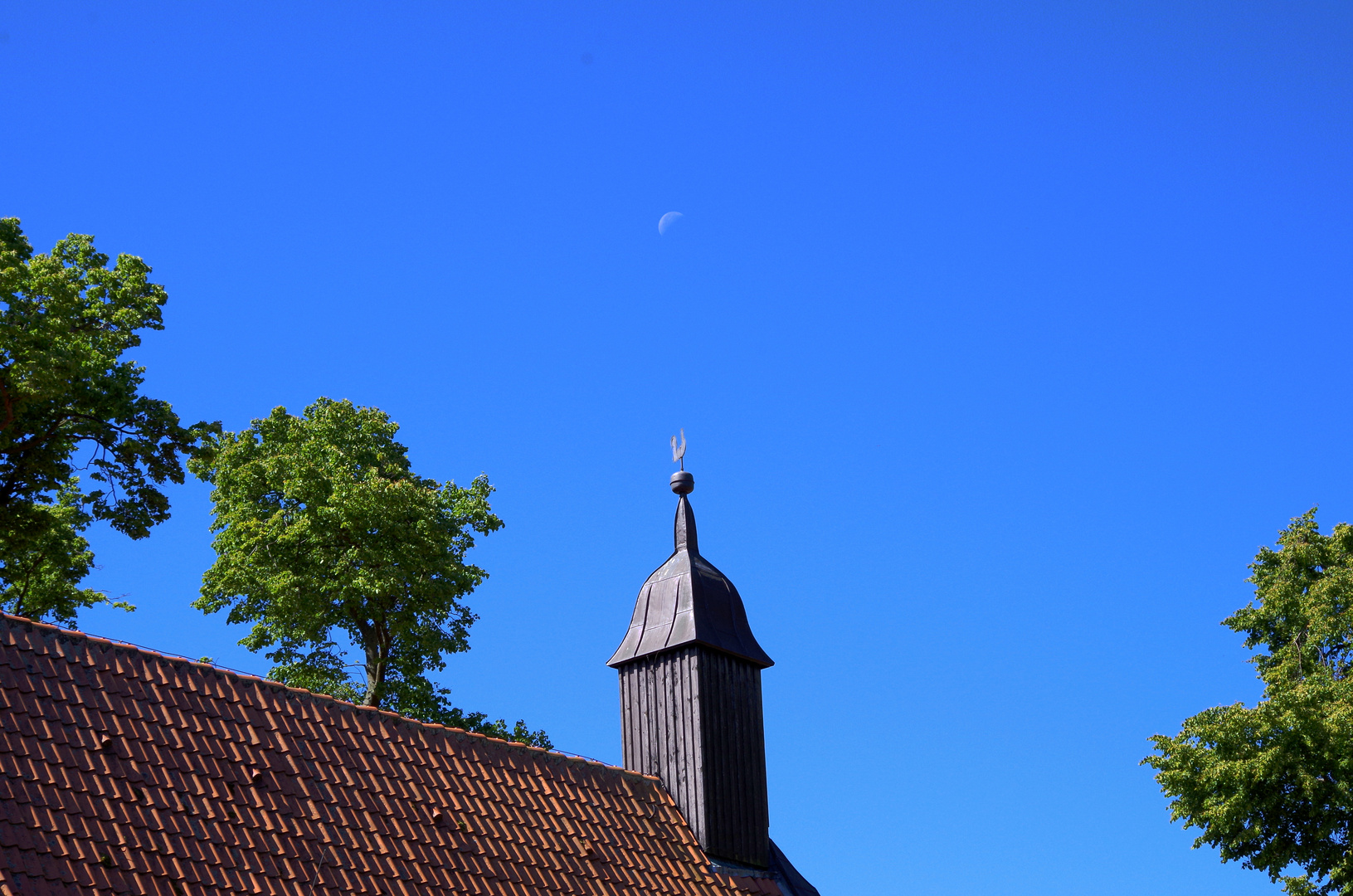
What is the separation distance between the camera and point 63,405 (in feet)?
88.9

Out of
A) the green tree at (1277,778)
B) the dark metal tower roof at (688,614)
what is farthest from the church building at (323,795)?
the green tree at (1277,778)

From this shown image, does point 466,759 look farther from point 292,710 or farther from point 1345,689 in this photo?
point 1345,689

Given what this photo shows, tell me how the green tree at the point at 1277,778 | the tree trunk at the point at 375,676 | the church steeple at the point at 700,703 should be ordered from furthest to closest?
the tree trunk at the point at 375,676 → the green tree at the point at 1277,778 → the church steeple at the point at 700,703

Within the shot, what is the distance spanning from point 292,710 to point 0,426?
1501 centimetres

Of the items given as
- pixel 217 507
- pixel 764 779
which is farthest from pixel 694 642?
pixel 217 507

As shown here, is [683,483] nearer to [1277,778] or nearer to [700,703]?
[700,703]

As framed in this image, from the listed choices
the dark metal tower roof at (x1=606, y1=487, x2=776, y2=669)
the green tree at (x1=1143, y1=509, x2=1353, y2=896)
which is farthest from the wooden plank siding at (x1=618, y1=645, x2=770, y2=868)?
the green tree at (x1=1143, y1=509, x2=1353, y2=896)

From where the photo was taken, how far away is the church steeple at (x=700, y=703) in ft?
57.4

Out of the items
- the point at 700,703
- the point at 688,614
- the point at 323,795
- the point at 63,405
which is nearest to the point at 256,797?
the point at 323,795

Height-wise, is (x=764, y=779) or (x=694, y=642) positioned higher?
(x=694, y=642)

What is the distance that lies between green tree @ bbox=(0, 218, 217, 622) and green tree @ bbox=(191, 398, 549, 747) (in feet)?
5.38

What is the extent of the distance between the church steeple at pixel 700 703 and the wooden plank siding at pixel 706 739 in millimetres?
14

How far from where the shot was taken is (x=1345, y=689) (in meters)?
26.6

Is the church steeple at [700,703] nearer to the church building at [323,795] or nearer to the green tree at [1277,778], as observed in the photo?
the church building at [323,795]
